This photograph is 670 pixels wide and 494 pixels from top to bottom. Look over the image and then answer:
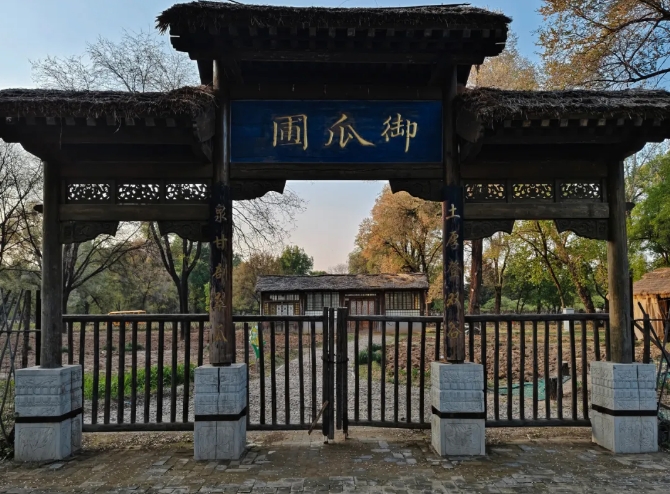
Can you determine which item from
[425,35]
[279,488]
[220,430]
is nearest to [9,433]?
[220,430]

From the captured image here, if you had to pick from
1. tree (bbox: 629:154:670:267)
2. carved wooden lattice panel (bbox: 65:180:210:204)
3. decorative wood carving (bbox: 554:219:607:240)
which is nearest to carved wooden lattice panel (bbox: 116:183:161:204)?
carved wooden lattice panel (bbox: 65:180:210:204)

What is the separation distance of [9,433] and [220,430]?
2617mm

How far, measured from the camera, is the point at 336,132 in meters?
5.75

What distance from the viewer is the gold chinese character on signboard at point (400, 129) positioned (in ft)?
18.9

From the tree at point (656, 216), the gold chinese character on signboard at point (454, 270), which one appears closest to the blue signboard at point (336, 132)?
the gold chinese character on signboard at point (454, 270)

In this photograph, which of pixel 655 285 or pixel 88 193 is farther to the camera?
pixel 655 285

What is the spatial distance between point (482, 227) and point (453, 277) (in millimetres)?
709

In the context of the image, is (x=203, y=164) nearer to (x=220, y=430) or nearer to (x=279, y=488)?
(x=220, y=430)

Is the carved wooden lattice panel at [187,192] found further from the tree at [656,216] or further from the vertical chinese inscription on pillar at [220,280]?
the tree at [656,216]

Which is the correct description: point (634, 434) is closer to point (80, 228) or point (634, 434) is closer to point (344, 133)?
point (344, 133)

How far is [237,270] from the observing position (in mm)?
44312

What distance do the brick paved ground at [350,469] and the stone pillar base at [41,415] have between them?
0.18 m

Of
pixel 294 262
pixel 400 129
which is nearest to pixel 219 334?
pixel 400 129

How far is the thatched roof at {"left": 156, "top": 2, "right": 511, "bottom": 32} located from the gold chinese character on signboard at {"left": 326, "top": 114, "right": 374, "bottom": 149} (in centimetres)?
110
